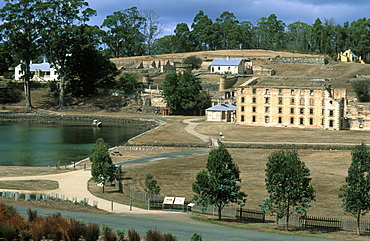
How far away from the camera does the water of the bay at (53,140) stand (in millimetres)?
67250

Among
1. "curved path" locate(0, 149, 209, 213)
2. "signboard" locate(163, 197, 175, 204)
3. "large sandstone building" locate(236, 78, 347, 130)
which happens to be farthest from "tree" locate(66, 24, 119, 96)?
"signboard" locate(163, 197, 175, 204)

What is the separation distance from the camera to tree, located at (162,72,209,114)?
11375 centimetres

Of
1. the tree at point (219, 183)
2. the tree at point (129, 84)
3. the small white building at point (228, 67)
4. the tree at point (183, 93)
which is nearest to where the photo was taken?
the tree at point (219, 183)

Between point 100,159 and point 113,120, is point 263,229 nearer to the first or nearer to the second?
point 100,159

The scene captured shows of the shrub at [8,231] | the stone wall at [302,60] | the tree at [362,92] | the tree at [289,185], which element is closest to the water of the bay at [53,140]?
the tree at [289,185]

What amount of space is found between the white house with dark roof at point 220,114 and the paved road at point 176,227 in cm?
6405

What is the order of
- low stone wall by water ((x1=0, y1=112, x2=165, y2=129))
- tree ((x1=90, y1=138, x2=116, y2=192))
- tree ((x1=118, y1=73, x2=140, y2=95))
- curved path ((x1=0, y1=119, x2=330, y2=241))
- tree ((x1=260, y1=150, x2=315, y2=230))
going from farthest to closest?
tree ((x1=118, y1=73, x2=140, y2=95)) < low stone wall by water ((x1=0, y1=112, x2=165, y2=129)) < tree ((x1=90, y1=138, x2=116, y2=192)) < tree ((x1=260, y1=150, x2=315, y2=230)) < curved path ((x1=0, y1=119, x2=330, y2=241))

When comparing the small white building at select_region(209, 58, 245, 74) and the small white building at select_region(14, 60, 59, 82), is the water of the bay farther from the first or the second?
the small white building at select_region(209, 58, 245, 74)

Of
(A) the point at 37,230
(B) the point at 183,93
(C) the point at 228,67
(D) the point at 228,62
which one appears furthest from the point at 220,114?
(A) the point at 37,230

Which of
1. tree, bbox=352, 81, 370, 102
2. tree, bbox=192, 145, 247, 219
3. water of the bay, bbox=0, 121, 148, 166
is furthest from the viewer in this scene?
tree, bbox=352, 81, 370, 102

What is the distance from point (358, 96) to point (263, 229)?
3382 inches

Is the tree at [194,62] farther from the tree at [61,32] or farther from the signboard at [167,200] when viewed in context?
the signboard at [167,200]

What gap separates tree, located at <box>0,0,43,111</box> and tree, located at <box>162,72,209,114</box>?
3364cm

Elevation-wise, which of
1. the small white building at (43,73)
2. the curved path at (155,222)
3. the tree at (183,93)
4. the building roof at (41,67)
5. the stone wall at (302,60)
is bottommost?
A: the curved path at (155,222)
